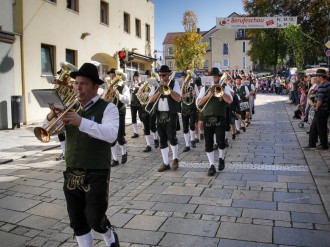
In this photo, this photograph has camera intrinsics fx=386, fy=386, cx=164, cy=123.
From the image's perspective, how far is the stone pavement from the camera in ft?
14.4

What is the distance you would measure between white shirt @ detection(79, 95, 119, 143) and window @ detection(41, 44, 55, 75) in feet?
44.4

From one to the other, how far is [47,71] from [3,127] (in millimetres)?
4110

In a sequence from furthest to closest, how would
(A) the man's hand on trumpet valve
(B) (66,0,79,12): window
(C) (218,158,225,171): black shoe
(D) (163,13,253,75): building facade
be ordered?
(D) (163,13,253,75): building facade, (B) (66,0,79,12): window, (C) (218,158,225,171): black shoe, (A) the man's hand on trumpet valve

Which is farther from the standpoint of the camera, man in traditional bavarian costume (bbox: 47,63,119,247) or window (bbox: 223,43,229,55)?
window (bbox: 223,43,229,55)

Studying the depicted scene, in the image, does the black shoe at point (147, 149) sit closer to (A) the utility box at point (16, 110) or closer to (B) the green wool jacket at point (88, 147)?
(A) the utility box at point (16, 110)

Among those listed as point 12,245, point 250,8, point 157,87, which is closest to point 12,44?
point 157,87

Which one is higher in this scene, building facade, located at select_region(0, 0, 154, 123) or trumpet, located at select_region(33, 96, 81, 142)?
building facade, located at select_region(0, 0, 154, 123)

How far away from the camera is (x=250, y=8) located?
4441cm

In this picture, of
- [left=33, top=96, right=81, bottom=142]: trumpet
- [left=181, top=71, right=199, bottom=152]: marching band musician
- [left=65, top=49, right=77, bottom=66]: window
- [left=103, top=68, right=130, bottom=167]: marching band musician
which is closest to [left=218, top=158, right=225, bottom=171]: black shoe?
[left=103, top=68, right=130, bottom=167]: marching band musician

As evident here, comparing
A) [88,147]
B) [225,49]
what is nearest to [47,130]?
[88,147]

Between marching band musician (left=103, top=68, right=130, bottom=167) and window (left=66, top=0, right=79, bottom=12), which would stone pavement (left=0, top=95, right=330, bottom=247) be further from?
window (left=66, top=0, right=79, bottom=12)

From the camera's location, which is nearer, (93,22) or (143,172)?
(143,172)

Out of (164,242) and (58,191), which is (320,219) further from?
(58,191)

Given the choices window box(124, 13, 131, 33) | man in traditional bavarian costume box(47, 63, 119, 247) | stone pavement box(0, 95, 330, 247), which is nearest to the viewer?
man in traditional bavarian costume box(47, 63, 119, 247)
